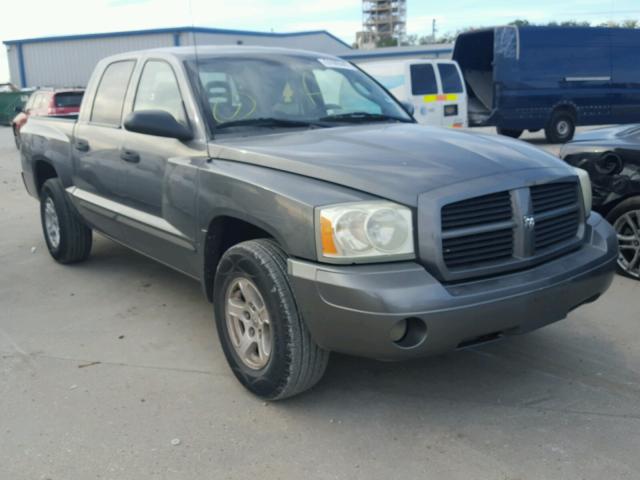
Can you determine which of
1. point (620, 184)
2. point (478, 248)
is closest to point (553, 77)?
point (620, 184)

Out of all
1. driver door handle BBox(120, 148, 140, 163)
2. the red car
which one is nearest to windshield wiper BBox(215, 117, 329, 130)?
driver door handle BBox(120, 148, 140, 163)

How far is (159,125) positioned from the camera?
3.89m

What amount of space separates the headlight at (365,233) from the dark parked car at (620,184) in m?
3.05

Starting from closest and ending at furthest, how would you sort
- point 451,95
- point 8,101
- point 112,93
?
point 112,93 → point 451,95 → point 8,101

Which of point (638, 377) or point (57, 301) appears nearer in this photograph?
point (638, 377)

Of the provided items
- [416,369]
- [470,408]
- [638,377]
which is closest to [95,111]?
[416,369]

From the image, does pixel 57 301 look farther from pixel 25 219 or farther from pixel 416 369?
pixel 25 219

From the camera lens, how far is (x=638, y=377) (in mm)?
3699

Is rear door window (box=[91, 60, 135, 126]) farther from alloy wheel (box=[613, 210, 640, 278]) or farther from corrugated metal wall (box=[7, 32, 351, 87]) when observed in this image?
corrugated metal wall (box=[7, 32, 351, 87])

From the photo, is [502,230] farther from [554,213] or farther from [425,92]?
[425,92]

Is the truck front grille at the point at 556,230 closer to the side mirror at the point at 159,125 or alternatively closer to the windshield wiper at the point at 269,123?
the windshield wiper at the point at 269,123

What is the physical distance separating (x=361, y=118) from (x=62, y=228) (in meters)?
2.96

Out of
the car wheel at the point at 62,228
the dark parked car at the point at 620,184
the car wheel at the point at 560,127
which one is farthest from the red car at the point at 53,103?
the dark parked car at the point at 620,184

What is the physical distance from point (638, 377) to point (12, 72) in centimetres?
5182
